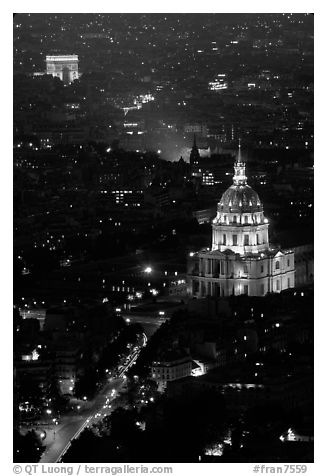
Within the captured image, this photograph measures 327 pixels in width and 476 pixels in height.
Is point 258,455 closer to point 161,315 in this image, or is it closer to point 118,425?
point 118,425

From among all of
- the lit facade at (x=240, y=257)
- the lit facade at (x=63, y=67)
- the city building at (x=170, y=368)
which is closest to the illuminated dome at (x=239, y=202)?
the lit facade at (x=240, y=257)

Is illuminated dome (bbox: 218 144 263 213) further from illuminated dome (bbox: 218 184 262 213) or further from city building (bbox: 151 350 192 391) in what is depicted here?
city building (bbox: 151 350 192 391)

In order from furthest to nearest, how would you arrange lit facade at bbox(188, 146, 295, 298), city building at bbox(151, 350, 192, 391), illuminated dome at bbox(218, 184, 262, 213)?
illuminated dome at bbox(218, 184, 262, 213) → lit facade at bbox(188, 146, 295, 298) → city building at bbox(151, 350, 192, 391)

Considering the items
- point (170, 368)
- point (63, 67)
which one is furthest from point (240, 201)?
point (63, 67)

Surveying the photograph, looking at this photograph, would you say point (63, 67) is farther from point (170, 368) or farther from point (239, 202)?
point (170, 368)

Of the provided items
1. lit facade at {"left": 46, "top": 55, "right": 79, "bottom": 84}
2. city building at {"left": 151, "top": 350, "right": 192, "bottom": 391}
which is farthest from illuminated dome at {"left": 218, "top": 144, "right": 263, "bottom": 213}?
lit facade at {"left": 46, "top": 55, "right": 79, "bottom": 84}

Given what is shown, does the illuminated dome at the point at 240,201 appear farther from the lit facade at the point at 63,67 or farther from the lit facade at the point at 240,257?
the lit facade at the point at 63,67
